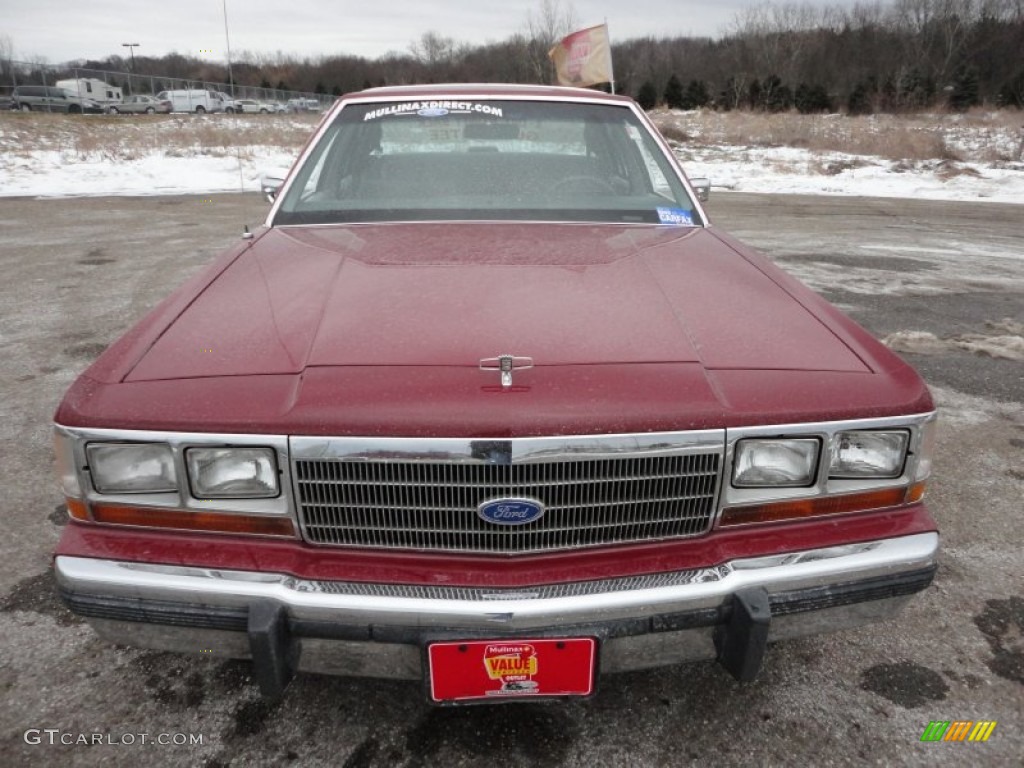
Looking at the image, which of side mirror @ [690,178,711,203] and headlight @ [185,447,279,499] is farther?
side mirror @ [690,178,711,203]

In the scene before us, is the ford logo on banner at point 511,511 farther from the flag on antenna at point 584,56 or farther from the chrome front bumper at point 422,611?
the flag on antenna at point 584,56

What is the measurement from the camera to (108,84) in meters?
38.5

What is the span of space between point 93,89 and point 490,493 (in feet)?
145

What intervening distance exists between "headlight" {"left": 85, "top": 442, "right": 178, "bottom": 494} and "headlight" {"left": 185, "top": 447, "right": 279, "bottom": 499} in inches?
1.9

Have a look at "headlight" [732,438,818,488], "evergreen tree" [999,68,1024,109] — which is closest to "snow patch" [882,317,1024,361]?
"headlight" [732,438,818,488]

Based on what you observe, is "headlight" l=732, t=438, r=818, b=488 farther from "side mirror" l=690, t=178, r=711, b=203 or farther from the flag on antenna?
the flag on antenna

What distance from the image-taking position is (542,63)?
49.2 m

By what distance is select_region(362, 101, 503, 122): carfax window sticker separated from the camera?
9.77ft

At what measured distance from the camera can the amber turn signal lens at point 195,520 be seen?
155 centimetres

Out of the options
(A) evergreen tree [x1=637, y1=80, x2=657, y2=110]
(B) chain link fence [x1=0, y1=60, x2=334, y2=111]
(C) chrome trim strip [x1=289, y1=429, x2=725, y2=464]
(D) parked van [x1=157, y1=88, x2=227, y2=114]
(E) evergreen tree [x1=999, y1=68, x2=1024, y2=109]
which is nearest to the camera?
(C) chrome trim strip [x1=289, y1=429, x2=725, y2=464]

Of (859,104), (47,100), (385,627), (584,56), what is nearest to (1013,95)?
(859,104)

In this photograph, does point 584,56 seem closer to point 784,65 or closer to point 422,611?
point 422,611

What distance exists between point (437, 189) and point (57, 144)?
21.0m

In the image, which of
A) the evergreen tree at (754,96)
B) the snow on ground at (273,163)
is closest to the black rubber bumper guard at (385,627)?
the snow on ground at (273,163)
